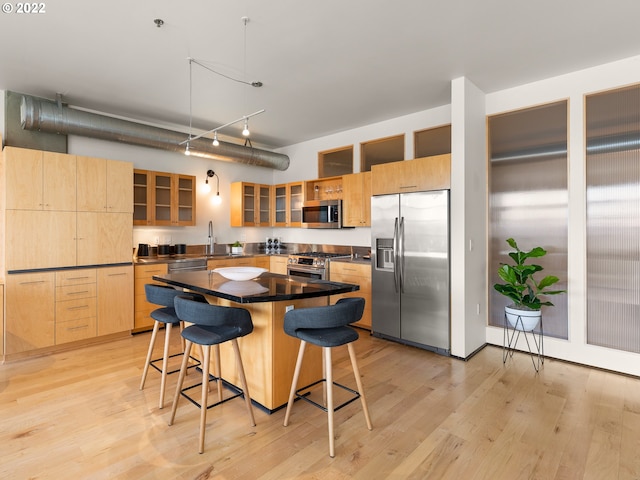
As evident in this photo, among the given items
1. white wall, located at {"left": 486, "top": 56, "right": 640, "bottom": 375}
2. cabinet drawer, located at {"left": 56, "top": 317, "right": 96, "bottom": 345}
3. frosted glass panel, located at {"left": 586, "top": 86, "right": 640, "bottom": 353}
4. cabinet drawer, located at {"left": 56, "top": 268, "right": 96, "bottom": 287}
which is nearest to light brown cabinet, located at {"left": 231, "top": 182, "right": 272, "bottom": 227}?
cabinet drawer, located at {"left": 56, "top": 268, "right": 96, "bottom": 287}

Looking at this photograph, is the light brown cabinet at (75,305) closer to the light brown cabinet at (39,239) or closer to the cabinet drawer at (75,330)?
the cabinet drawer at (75,330)

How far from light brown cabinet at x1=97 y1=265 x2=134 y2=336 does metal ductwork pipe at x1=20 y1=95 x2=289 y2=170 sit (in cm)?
173

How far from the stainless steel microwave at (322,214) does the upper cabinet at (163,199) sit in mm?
1863

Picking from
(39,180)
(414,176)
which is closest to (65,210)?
(39,180)

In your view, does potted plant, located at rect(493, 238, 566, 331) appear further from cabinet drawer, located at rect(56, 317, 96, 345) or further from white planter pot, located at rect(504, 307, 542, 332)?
cabinet drawer, located at rect(56, 317, 96, 345)

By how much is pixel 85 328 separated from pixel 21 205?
5.12ft

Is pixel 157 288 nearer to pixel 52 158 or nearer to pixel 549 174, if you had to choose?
pixel 52 158

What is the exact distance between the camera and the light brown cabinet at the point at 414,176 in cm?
393

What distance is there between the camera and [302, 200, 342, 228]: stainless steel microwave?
18.3 feet

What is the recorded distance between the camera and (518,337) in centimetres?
402

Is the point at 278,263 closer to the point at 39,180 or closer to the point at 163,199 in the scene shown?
the point at 163,199

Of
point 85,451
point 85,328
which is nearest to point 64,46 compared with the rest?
point 85,328

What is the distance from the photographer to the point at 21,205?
3807mm

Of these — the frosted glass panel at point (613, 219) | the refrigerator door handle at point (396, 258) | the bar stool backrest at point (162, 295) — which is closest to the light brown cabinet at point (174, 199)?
the bar stool backrest at point (162, 295)
